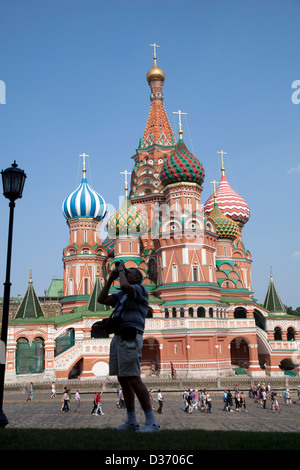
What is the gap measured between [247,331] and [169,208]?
1084cm

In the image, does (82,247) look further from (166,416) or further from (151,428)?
(151,428)

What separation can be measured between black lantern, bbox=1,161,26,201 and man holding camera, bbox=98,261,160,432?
3719mm

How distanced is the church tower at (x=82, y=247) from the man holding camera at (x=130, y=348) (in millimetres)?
35448

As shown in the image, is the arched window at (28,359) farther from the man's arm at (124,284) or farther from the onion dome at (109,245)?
the man's arm at (124,284)

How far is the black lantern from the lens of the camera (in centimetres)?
902

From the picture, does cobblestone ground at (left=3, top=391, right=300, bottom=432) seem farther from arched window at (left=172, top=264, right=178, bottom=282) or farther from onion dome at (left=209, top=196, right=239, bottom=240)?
onion dome at (left=209, top=196, right=239, bottom=240)

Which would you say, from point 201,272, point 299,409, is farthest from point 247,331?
point 299,409

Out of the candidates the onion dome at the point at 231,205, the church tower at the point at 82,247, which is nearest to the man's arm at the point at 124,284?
the church tower at the point at 82,247

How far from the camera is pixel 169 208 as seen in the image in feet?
121

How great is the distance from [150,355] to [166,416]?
1784 centimetres

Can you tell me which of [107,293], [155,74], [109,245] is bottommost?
[107,293]

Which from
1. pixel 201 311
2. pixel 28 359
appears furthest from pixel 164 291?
pixel 28 359

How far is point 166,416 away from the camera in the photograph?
17.4 m

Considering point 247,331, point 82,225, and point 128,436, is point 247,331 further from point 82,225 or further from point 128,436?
point 128,436
